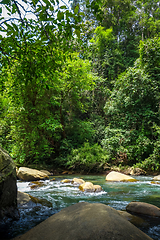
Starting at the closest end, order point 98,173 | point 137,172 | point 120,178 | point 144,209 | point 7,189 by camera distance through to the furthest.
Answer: point 7,189, point 144,209, point 120,178, point 137,172, point 98,173

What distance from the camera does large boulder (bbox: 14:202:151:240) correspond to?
5.31 feet

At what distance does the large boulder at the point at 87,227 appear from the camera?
1617 mm

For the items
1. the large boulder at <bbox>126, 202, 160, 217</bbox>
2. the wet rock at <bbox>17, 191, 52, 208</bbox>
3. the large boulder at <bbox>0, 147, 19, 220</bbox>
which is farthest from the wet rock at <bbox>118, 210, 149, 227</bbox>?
the large boulder at <bbox>0, 147, 19, 220</bbox>

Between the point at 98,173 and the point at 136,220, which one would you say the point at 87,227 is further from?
the point at 98,173

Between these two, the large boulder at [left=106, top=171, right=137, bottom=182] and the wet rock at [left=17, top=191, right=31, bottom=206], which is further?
the large boulder at [left=106, top=171, right=137, bottom=182]

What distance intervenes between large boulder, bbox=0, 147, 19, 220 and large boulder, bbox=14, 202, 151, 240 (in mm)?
651

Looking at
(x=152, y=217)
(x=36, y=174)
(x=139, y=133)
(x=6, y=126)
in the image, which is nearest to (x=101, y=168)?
(x=139, y=133)

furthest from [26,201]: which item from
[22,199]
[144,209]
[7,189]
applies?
[144,209]

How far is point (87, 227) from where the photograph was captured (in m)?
1.73

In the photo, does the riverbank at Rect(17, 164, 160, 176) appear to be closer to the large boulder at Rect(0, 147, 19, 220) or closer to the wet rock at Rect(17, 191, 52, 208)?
the wet rock at Rect(17, 191, 52, 208)

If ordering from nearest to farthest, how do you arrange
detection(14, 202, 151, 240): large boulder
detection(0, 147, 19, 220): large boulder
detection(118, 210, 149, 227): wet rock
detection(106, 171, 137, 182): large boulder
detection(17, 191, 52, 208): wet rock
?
detection(14, 202, 151, 240): large boulder
detection(0, 147, 19, 220): large boulder
detection(118, 210, 149, 227): wet rock
detection(17, 191, 52, 208): wet rock
detection(106, 171, 137, 182): large boulder

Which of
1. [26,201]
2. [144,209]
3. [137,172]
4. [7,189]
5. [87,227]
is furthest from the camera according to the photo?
[137,172]

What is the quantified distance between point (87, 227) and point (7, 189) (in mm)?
1410


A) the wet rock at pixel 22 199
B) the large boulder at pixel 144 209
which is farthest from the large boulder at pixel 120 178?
the wet rock at pixel 22 199
